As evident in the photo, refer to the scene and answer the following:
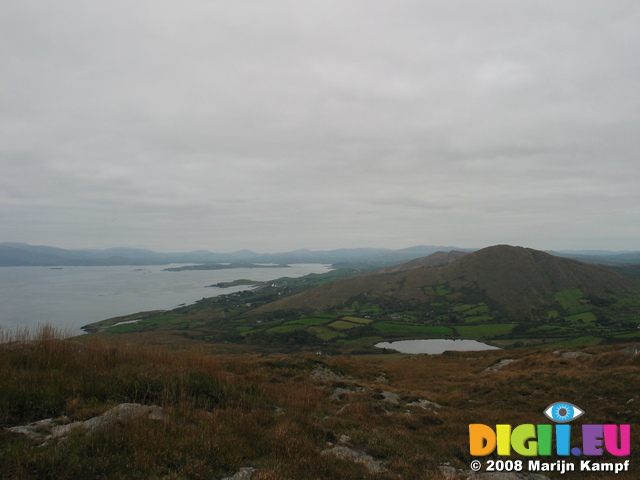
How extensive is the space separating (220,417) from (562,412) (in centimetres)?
1178

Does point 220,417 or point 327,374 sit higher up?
point 220,417

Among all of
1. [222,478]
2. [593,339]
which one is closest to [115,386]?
[222,478]

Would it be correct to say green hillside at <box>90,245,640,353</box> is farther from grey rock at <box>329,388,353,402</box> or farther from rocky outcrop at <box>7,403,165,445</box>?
rocky outcrop at <box>7,403,165,445</box>

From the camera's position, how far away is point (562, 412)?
1073 cm

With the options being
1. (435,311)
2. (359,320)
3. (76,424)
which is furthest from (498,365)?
(435,311)

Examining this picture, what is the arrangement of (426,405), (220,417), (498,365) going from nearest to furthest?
(220,417) < (426,405) < (498,365)

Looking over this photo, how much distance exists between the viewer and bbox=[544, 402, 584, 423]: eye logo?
10.3 meters

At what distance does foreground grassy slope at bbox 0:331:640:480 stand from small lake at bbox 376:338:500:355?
2700 inches

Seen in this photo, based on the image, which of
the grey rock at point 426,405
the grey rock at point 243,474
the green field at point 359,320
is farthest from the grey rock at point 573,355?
the green field at point 359,320

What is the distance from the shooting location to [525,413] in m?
11.5

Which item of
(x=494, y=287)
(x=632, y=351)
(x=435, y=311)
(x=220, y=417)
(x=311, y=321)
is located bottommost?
(x=435, y=311)

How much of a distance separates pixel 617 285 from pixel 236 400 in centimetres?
20772

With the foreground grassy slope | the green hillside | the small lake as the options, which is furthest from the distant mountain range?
the foreground grassy slope

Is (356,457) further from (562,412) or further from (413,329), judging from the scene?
(413,329)
